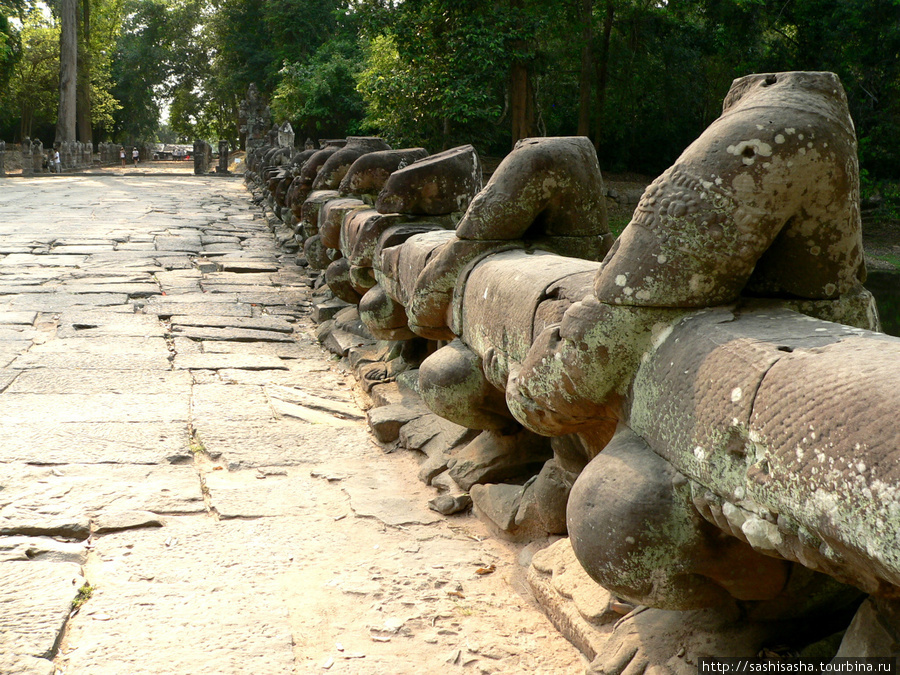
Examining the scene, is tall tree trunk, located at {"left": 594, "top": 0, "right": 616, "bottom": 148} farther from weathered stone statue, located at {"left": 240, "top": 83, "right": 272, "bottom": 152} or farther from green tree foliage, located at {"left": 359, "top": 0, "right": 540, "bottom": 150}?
weathered stone statue, located at {"left": 240, "top": 83, "right": 272, "bottom": 152}

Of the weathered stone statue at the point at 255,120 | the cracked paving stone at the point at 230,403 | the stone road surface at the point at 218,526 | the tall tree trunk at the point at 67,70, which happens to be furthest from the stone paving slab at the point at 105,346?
the tall tree trunk at the point at 67,70

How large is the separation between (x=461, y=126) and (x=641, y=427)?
16.2 m

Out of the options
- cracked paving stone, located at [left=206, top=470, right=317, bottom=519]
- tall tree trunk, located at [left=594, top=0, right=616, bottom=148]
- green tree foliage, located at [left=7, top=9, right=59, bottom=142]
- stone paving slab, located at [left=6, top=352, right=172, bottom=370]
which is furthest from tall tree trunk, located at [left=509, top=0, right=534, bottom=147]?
green tree foliage, located at [left=7, top=9, right=59, bottom=142]

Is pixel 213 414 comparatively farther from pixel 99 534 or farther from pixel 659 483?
pixel 659 483

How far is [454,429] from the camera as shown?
A: 13.2 ft

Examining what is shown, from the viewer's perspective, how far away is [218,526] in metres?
3.25

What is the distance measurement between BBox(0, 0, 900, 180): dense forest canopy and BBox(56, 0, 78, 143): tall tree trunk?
1.84 metres

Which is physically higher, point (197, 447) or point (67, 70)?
point (67, 70)

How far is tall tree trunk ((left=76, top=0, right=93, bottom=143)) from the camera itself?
37.2m

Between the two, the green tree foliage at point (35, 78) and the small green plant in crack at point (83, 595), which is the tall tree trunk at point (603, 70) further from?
the green tree foliage at point (35, 78)

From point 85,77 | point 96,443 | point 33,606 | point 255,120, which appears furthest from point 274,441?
point 85,77

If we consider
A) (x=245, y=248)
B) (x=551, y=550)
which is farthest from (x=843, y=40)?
(x=551, y=550)

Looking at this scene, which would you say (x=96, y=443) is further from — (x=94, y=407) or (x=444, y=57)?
(x=444, y=57)

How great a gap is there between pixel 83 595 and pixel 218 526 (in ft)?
2.11
